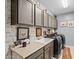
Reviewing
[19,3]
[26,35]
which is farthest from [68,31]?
[19,3]

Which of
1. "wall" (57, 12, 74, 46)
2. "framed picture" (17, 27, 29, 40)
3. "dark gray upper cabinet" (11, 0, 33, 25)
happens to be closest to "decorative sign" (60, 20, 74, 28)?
"wall" (57, 12, 74, 46)

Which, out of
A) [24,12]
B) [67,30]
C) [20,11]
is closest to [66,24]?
[67,30]

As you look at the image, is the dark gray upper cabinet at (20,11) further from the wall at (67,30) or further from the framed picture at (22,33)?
the wall at (67,30)

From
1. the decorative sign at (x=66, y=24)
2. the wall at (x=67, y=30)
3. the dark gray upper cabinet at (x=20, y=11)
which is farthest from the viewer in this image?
the decorative sign at (x=66, y=24)

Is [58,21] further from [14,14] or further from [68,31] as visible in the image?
[14,14]

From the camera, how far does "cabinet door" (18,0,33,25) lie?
1858 millimetres

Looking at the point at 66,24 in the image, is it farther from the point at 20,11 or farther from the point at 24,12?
the point at 20,11

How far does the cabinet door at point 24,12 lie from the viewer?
6.09ft

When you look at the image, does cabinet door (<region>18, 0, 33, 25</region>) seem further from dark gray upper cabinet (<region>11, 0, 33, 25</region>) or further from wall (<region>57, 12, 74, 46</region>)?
wall (<region>57, 12, 74, 46</region>)

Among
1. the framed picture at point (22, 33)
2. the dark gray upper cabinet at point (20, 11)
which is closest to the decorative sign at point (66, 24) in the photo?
the framed picture at point (22, 33)

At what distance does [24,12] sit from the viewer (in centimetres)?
202

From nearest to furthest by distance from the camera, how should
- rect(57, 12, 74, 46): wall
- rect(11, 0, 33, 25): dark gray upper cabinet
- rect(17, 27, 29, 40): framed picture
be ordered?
rect(11, 0, 33, 25): dark gray upper cabinet
rect(17, 27, 29, 40): framed picture
rect(57, 12, 74, 46): wall

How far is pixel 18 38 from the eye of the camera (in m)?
2.06
